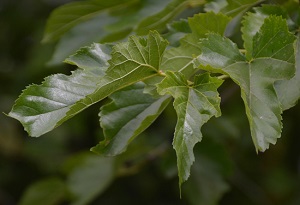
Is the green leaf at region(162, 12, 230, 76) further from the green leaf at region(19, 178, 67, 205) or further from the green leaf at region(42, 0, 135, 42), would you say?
the green leaf at region(19, 178, 67, 205)

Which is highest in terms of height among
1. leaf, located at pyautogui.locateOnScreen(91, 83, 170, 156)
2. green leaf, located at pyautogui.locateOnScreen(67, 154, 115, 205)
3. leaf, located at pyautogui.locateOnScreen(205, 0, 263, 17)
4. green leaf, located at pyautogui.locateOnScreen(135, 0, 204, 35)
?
leaf, located at pyautogui.locateOnScreen(205, 0, 263, 17)

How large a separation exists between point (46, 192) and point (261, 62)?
1059mm

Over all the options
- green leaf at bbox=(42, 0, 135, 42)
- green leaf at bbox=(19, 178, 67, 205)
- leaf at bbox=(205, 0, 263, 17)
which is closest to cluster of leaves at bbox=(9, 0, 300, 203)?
leaf at bbox=(205, 0, 263, 17)

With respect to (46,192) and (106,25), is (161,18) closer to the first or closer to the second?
(106,25)

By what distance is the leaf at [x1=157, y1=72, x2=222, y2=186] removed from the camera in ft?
2.41

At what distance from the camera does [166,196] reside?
238 centimetres

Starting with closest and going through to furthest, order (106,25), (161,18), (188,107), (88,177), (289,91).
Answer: (188,107) < (289,91) < (161,18) < (106,25) < (88,177)

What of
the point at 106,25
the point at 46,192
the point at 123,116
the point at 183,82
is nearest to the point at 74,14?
the point at 106,25

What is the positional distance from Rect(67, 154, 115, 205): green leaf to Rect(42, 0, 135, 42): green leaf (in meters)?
0.51

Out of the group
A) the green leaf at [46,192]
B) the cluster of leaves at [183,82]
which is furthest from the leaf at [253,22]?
the green leaf at [46,192]

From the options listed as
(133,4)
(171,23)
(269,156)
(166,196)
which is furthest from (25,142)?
(171,23)

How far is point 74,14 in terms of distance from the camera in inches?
49.0

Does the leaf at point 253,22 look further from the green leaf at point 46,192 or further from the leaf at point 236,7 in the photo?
the green leaf at point 46,192

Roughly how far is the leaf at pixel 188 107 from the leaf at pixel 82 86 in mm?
43
